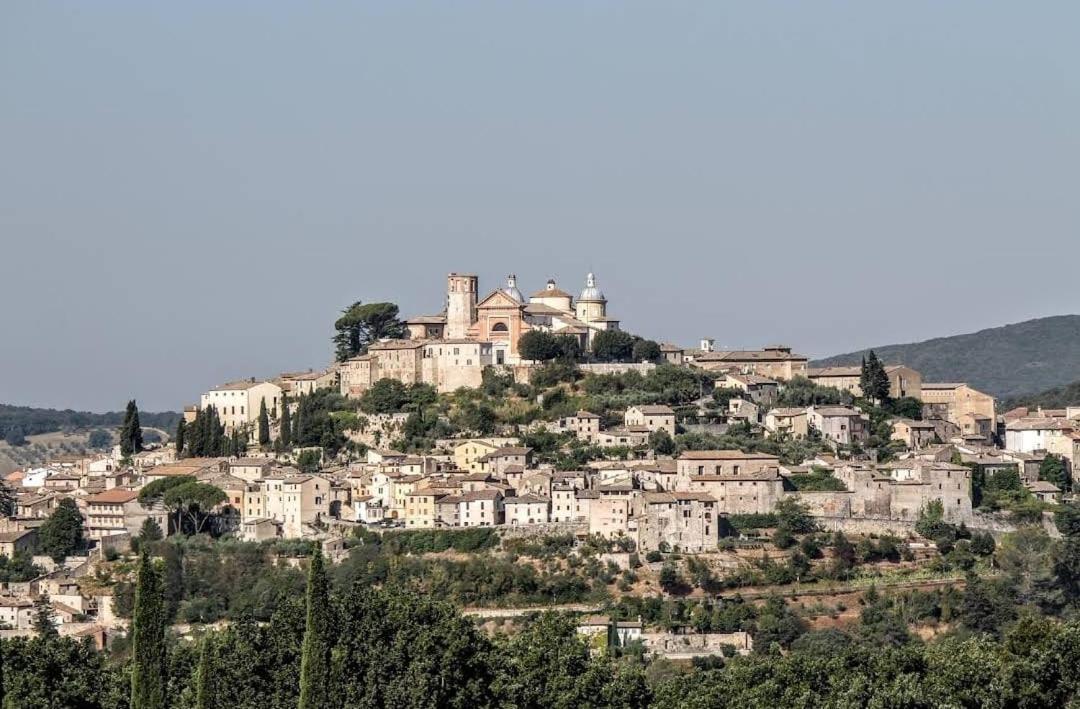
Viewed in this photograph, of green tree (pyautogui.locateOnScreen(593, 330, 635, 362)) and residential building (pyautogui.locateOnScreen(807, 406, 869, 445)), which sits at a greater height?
green tree (pyautogui.locateOnScreen(593, 330, 635, 362))

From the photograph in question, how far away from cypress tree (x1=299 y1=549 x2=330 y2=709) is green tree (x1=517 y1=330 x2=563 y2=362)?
36827 millimetres

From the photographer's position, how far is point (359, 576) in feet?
194

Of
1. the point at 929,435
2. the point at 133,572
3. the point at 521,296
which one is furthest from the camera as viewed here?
the point at 521,296

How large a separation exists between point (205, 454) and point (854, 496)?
24.2m

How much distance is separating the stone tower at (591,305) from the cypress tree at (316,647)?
43.6 m

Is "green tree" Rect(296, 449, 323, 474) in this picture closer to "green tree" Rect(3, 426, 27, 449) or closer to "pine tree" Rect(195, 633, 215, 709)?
"pine tree" Rect(195, 633, 215, 709)

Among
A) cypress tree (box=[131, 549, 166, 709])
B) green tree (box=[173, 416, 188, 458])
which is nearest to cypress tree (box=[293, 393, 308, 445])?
green tree (box=[173, 416, 188, 458])

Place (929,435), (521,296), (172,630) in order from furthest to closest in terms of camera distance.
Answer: (521,296) < (929,435) < (172,630)

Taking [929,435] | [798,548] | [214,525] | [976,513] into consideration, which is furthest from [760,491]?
[214,525]

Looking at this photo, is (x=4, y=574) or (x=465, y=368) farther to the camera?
(x=465, y=368)

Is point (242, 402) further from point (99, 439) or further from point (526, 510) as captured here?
point (99, 439)

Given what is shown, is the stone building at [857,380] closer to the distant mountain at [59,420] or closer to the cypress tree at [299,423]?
the cypress tree at [299,423]

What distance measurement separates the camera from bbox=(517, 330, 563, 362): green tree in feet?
244

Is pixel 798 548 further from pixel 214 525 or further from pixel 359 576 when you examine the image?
pixel 214 525
